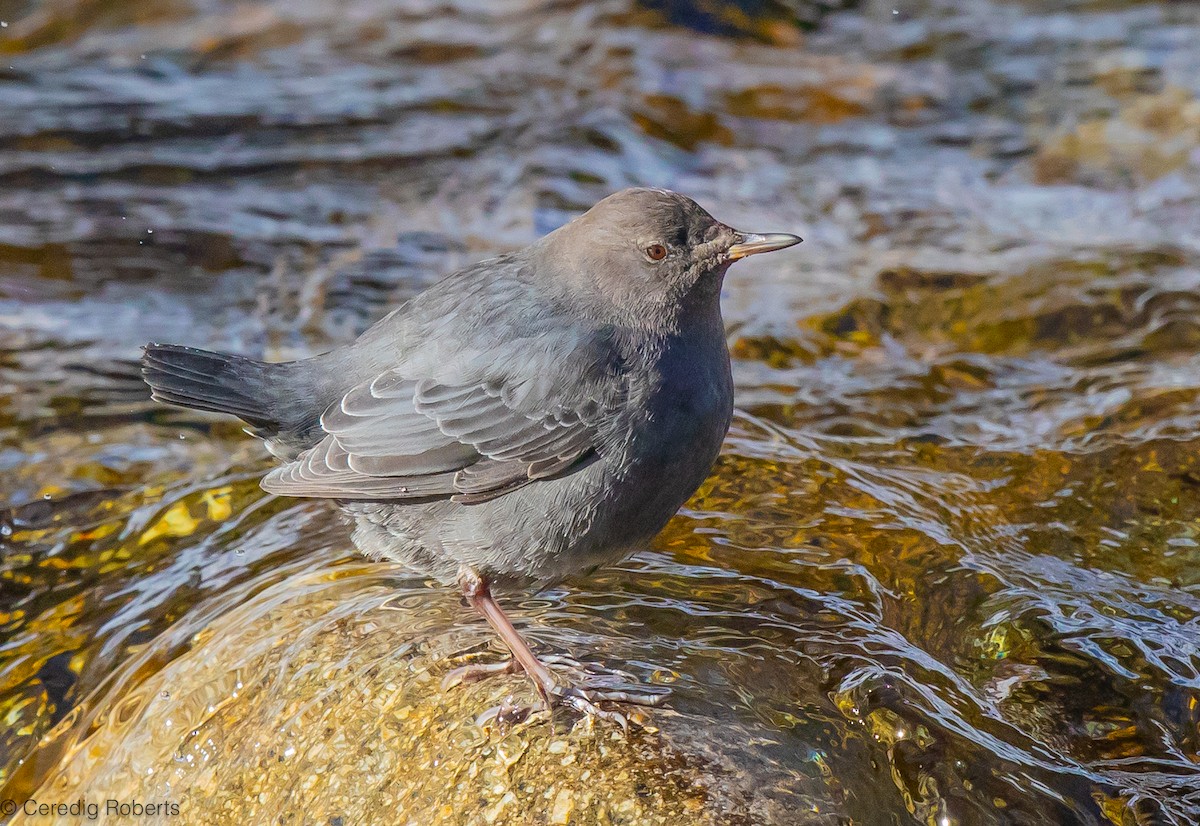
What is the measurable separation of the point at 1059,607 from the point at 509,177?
4866 mm

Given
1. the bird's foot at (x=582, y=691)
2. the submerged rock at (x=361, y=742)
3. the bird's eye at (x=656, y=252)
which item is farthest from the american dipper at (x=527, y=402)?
the submerged rock at (x=361, y=742)

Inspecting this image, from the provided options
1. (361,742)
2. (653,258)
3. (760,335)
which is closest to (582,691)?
(361,742)

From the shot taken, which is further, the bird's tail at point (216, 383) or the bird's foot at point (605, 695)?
the bird's tail at point (216, 383)

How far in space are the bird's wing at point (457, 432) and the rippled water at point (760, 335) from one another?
461mm

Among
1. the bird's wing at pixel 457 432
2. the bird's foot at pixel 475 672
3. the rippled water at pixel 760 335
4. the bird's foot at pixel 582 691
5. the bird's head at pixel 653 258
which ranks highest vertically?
the bird's head at pixel 653 258

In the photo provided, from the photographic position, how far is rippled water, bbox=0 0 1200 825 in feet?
11.8

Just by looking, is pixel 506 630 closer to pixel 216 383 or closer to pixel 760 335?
pixel 216 383

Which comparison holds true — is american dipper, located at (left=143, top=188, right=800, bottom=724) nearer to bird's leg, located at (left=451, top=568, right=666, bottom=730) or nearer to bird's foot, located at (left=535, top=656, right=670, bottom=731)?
bird's leg, located at (left=451, top=568, right=666, bottom=730)

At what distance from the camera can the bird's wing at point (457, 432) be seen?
143 inches

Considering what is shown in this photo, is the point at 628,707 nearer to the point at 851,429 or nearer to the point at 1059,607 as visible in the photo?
the point at 1059,607

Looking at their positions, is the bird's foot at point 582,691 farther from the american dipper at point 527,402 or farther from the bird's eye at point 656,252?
the bird's eye at point 656,252

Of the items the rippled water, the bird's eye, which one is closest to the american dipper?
the bird's eye

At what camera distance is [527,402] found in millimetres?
3652

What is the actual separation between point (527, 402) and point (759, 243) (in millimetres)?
812
